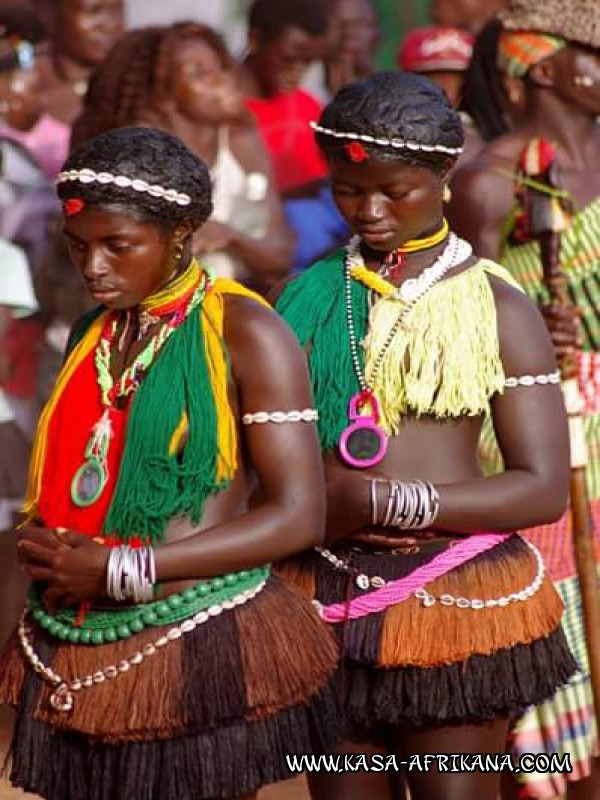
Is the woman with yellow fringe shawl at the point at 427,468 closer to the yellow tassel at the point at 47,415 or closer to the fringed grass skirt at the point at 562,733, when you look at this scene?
the yellow tassel at the point at 47,415

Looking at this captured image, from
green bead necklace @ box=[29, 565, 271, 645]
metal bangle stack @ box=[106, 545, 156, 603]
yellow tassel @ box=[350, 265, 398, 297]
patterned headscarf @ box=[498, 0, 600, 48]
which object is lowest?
green bead necklace @ box=[29, 565, 271, 645]

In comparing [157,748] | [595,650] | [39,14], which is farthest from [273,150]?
[157,748]

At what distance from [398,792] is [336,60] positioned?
434cm

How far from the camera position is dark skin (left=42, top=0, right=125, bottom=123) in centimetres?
695

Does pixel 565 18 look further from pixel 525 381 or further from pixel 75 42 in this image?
pixel 75 42

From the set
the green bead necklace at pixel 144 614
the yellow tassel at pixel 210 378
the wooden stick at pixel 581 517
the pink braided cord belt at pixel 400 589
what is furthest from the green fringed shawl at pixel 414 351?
the wooden stick at pixel 581 517

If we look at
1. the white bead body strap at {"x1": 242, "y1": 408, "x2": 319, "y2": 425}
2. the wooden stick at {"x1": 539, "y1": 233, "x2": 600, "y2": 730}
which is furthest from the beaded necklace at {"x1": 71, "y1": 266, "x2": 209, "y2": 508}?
the wooden stick at {"x1": 539, "y1": 233, "x2": 600, "y2": 730}

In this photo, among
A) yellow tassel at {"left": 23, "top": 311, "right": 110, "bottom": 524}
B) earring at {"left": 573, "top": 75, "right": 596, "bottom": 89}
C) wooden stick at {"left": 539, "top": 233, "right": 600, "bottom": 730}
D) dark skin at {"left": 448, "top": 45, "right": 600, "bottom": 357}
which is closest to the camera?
yellow tassel at {"left": 23, "top": 311, "right": 110, "bottom": 524}

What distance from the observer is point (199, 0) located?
7016 mm

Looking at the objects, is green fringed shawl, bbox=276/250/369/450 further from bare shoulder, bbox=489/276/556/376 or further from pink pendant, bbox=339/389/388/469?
bare shoulder, bbox=489/276/556/376

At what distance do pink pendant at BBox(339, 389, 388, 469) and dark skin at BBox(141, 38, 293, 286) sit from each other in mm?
3142

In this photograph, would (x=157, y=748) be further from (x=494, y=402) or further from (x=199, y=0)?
(x=199, y=0)

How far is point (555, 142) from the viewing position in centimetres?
535

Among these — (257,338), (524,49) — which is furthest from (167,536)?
(524,49)
